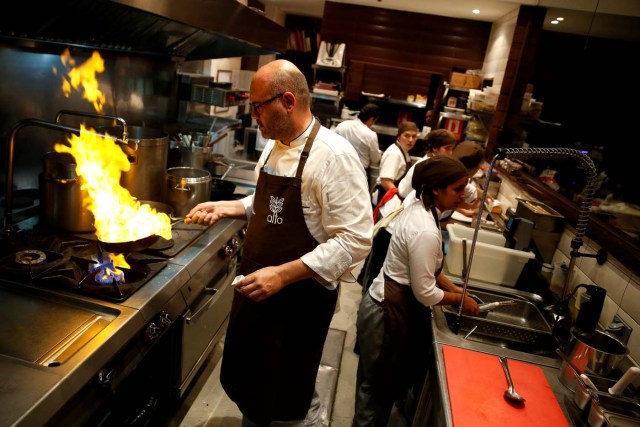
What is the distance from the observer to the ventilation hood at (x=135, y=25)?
1.80 metres

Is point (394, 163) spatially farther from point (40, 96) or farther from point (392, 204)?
point (40, 96)

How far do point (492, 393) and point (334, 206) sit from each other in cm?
83

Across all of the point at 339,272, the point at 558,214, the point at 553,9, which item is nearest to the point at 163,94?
the point at 339,272

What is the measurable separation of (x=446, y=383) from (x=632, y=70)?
2265 mm

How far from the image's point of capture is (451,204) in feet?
6.31

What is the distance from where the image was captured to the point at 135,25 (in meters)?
2.38

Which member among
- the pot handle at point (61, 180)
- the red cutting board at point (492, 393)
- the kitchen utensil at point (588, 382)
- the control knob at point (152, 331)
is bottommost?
the control knob at point (152, 331)

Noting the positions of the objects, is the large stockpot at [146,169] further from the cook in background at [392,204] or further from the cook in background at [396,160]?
the cook in background at [396,160]

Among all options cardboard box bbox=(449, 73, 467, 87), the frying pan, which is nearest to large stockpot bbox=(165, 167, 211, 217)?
the frying pan

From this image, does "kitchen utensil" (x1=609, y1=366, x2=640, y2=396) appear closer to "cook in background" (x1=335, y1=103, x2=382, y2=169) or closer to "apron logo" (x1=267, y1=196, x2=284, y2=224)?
"apron logo" (x1=267, y1=196, x2=284, y2=224)

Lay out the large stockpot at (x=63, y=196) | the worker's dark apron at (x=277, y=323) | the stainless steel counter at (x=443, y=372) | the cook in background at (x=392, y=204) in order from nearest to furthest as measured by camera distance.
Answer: the stainless steel counter at (x=443, y=372)
the worker's dark apron at (x=277, y=323)
the large stockpot at (x=63, y=196)
the cook in background at (x=392, y=204)

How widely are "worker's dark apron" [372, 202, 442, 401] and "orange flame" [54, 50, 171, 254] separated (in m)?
1.11

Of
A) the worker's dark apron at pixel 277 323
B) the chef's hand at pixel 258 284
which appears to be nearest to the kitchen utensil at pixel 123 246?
the worker's dark apron at pixel 277 323

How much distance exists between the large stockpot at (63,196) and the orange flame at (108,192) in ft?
0.12
